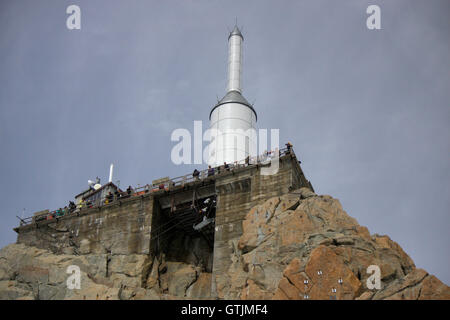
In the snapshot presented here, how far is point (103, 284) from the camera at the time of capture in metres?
48.4

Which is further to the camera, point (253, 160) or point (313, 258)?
point (253, 160)

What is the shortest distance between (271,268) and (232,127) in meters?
23.4

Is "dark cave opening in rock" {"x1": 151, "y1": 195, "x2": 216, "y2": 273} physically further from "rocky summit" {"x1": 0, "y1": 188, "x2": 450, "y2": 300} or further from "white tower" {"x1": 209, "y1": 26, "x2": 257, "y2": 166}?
"white tower" {"x1": 209, "y1": 26, "x2": 257, "y2": 166}

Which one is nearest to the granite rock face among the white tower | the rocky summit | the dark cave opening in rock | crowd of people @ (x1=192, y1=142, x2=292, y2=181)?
the rocky summit

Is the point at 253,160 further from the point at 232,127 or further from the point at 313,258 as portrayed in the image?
the point at 313,258

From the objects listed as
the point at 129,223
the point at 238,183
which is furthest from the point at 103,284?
the point at 238,183

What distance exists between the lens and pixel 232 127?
198ft

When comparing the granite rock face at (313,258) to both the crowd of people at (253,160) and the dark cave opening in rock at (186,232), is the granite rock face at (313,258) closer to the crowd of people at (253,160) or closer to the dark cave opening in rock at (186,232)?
the crowd of people at (253,160)

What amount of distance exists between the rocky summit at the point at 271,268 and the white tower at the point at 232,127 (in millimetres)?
11788

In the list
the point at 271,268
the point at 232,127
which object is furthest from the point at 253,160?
the point at 271,268

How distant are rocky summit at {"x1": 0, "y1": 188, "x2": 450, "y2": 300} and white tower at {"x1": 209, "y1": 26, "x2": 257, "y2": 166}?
38.7ft

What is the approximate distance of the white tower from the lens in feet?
191
